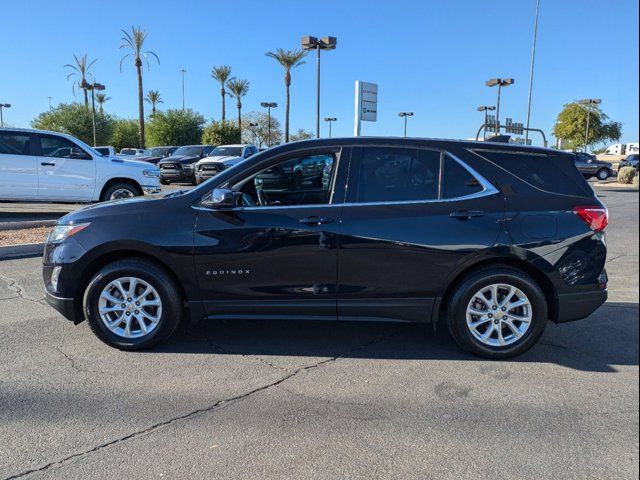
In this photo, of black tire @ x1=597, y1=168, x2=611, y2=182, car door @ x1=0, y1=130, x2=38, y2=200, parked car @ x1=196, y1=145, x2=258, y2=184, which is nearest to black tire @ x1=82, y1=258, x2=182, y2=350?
car door @ x1=0, y1=130, x2=38, y2=200

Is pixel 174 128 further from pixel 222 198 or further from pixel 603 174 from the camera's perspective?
pixel 222 198

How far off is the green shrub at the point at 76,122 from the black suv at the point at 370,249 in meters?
53.7

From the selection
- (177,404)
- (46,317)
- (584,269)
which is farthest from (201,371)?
(584,269)

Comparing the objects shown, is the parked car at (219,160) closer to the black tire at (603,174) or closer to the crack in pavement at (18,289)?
the crack in pavement at (18,289)

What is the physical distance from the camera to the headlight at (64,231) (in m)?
4.29

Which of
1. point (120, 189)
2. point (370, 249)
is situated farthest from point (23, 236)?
point (370, 249)

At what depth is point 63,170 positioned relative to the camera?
37.3 ft

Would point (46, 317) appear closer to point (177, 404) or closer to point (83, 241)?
point (83, 241)

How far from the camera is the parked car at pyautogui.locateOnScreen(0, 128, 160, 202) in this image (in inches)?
438

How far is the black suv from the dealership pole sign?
13050 millimetres

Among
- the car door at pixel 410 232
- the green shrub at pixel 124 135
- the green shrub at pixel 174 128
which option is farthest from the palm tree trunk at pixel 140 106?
the car door at pixel 410 232

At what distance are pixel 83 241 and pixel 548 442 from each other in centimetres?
372

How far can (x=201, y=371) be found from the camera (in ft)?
13.1

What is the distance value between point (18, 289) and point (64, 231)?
99.6 inches
